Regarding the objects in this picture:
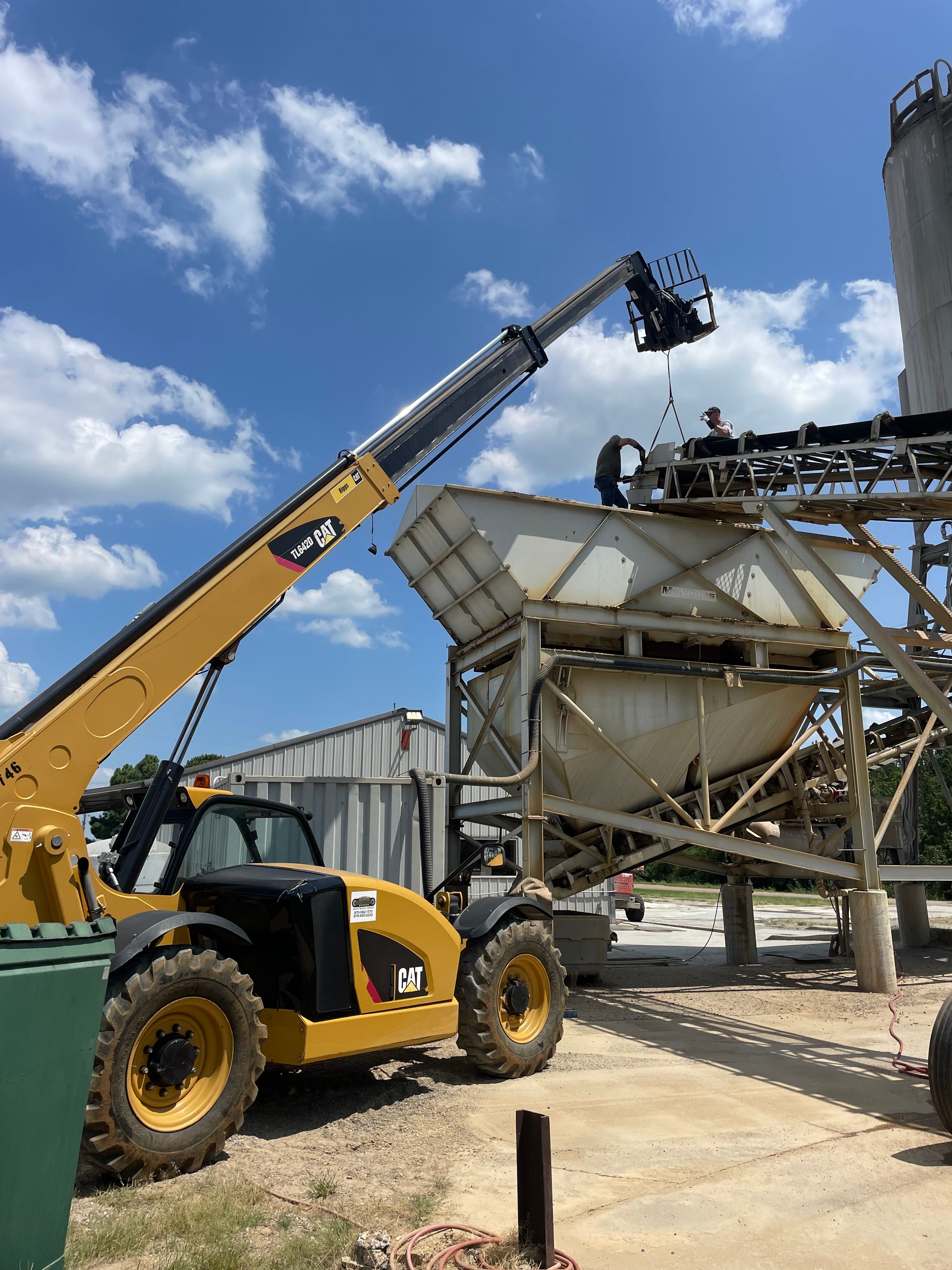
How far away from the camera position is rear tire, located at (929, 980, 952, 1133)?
562cm

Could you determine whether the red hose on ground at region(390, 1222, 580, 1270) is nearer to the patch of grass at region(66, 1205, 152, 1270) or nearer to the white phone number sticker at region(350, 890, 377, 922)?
the patch of grass at region(66, 1205, 152, 1270)

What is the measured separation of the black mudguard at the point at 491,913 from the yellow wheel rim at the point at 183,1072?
233 centimetres

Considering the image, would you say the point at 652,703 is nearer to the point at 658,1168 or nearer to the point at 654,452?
the point at 654,452

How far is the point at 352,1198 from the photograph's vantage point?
4680 mm

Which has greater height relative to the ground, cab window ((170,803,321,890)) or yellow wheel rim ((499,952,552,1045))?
cab window ((170,803,321,890))

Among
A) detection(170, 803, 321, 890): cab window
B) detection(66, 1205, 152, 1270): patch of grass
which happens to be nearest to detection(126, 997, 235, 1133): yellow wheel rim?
detection(66, 1205, 152, 1270): patch of grass

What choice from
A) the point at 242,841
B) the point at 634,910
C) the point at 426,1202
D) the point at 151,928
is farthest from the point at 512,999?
the point at 634,910

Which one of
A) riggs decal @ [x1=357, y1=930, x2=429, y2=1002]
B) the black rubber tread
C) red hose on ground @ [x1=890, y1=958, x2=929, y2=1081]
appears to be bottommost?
red hose on ground @ [x1=890, y1=958, x2=929, y2=1081]

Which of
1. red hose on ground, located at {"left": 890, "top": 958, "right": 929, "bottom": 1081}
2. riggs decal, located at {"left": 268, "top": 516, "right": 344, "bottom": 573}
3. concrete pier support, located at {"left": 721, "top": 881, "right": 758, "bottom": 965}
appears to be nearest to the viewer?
riggs decal, located at {"left": 268, "top": 516, "right": 344, "bottom": 573}

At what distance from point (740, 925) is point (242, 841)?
11.8m

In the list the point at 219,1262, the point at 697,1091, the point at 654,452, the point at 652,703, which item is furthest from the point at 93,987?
the point at 654,452

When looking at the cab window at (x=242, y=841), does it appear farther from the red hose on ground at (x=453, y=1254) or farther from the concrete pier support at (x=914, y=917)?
the concrete pier support at (x=914, y=917)

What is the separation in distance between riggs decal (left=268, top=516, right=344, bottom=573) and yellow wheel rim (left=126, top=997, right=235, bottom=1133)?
10.9ft

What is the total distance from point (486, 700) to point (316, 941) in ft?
25.2
